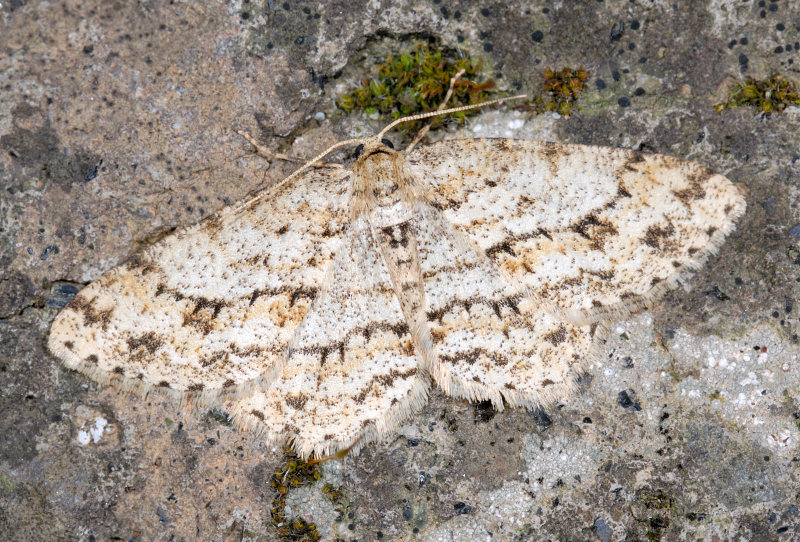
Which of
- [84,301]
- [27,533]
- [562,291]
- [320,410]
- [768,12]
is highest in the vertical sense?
[768,12]

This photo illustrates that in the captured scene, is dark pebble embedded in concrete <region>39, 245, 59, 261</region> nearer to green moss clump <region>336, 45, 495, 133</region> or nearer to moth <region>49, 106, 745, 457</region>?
moth <region>49, 106, 745, 457</region>

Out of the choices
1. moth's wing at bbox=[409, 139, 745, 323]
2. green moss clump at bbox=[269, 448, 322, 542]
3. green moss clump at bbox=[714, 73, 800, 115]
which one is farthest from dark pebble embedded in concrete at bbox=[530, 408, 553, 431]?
green moss clump at bbox=[714, 73, 800, 115]

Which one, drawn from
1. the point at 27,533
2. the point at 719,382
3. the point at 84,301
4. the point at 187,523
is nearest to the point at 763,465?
the point at 719,382

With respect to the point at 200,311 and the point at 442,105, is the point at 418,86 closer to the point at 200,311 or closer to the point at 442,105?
the point at 442,105

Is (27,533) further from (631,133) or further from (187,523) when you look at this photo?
(631,133)

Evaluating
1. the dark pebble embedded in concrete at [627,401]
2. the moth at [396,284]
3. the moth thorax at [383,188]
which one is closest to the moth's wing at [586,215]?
the moth at [396,284]
